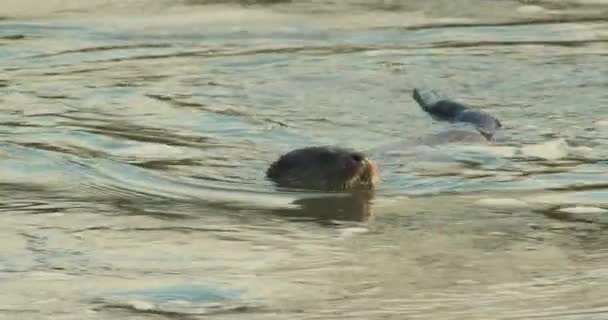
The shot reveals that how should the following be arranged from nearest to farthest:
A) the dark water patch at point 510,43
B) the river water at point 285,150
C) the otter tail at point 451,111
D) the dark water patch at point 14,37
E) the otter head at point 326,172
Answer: the river water at point 285,150
the otter head at point 326,172
the otter tail at point 451,111
the dark water patch at point 510,43
the dark water patch at point 14,37

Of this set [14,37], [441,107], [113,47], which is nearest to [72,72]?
[113,47]

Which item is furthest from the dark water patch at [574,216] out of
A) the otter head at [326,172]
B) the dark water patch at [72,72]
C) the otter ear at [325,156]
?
the dark water patch at [72,72]

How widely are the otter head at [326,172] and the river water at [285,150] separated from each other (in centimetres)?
12

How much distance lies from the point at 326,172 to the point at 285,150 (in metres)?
0.97

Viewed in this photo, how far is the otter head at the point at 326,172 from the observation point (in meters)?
7.04

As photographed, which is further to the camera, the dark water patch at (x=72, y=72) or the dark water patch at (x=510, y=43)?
the dark water patch at (x=510, y=43)

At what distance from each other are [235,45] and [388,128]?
1972 mm

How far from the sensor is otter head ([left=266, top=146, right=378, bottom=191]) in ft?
23.1

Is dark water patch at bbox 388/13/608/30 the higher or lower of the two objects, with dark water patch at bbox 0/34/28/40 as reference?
higher

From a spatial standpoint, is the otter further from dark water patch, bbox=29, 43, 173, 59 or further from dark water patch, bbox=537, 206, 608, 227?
dark water patch, bbox=29, 43, 173, 59

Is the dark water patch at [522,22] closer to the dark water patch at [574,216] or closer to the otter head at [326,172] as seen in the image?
the otter head at [326,172]

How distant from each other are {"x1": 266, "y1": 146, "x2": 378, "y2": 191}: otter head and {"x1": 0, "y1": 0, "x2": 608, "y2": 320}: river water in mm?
116

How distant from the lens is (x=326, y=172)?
23.2 feet

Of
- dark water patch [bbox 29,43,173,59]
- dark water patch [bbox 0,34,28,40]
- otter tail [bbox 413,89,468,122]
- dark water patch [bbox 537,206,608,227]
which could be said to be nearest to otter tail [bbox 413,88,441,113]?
otter tail [bbox 413,89,468,122]
